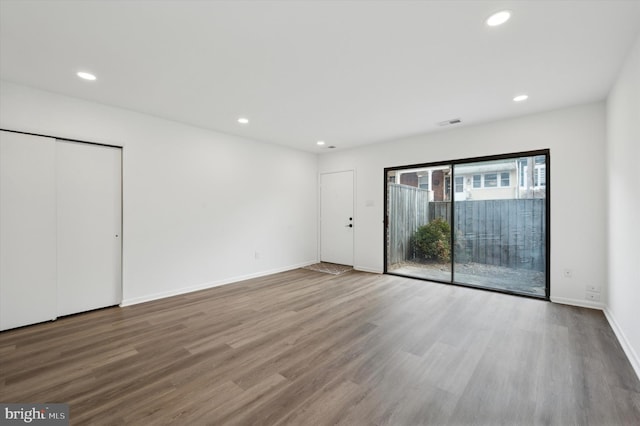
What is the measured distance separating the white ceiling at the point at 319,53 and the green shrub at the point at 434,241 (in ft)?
6.48

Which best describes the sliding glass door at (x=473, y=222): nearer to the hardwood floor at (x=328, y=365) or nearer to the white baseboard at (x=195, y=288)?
the hardwood floor at (x=328, y=365)

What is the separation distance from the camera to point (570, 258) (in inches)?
146

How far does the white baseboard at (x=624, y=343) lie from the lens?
2.18 meters

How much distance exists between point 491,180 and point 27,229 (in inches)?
244

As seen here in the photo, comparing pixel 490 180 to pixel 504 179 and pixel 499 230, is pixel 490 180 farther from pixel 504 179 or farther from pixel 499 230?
pixel 499 230

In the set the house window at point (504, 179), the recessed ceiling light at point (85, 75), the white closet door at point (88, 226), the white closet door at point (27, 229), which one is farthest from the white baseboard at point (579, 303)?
the white closet door at point (27, 229)

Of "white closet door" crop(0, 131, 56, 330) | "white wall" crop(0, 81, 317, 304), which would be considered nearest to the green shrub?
"white wall" crop(0, 81, 317, 304)

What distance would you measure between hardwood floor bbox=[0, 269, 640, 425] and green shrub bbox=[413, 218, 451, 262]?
1261mm

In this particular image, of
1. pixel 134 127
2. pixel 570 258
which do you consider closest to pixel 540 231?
pixel 570 258

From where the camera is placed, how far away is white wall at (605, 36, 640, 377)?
225 cm

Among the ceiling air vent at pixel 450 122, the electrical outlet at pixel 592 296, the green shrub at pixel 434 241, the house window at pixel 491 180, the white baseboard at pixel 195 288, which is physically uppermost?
the ceiling air vent at pixel 450 122

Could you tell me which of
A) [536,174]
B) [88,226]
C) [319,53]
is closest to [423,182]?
[536,174]

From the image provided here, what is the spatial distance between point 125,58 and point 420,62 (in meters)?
2.76

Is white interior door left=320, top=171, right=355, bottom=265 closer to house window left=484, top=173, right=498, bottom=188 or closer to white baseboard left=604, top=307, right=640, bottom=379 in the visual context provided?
house window left=484, top=173, right=498, bottom=188
